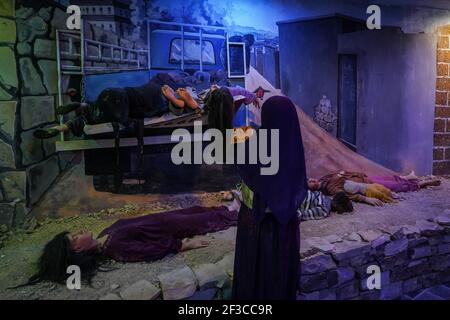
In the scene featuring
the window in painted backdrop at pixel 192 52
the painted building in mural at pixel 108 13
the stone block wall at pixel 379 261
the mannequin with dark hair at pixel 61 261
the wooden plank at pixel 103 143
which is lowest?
the stone block wall at pixel 379 261

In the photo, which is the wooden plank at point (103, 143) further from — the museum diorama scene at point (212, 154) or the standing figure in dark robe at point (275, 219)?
the standing figure in dark robe at point (275, 219)

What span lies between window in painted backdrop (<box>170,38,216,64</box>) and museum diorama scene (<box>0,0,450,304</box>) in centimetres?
1

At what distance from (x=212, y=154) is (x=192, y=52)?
114 cm

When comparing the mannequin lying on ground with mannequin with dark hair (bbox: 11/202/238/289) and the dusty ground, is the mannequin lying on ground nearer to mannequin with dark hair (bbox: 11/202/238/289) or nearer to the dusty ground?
the dusty ground

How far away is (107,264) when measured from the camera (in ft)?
9.78

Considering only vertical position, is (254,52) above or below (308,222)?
above

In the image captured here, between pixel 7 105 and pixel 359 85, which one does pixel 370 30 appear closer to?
pixel 359 85

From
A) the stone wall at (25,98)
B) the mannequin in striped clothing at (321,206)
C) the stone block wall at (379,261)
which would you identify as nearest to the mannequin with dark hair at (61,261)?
the stone wall at (25,98)

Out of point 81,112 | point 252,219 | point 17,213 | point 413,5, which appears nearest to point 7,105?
point 81,112

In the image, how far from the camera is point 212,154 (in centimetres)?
432

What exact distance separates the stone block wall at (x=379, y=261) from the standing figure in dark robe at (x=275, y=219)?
595 millimetres

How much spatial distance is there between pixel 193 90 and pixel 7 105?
5.93 ft

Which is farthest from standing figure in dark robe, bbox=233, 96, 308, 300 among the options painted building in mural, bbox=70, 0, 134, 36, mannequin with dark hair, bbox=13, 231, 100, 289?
painted building in mural, bbox=70, 0, 134, 36

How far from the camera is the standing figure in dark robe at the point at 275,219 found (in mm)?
2311
